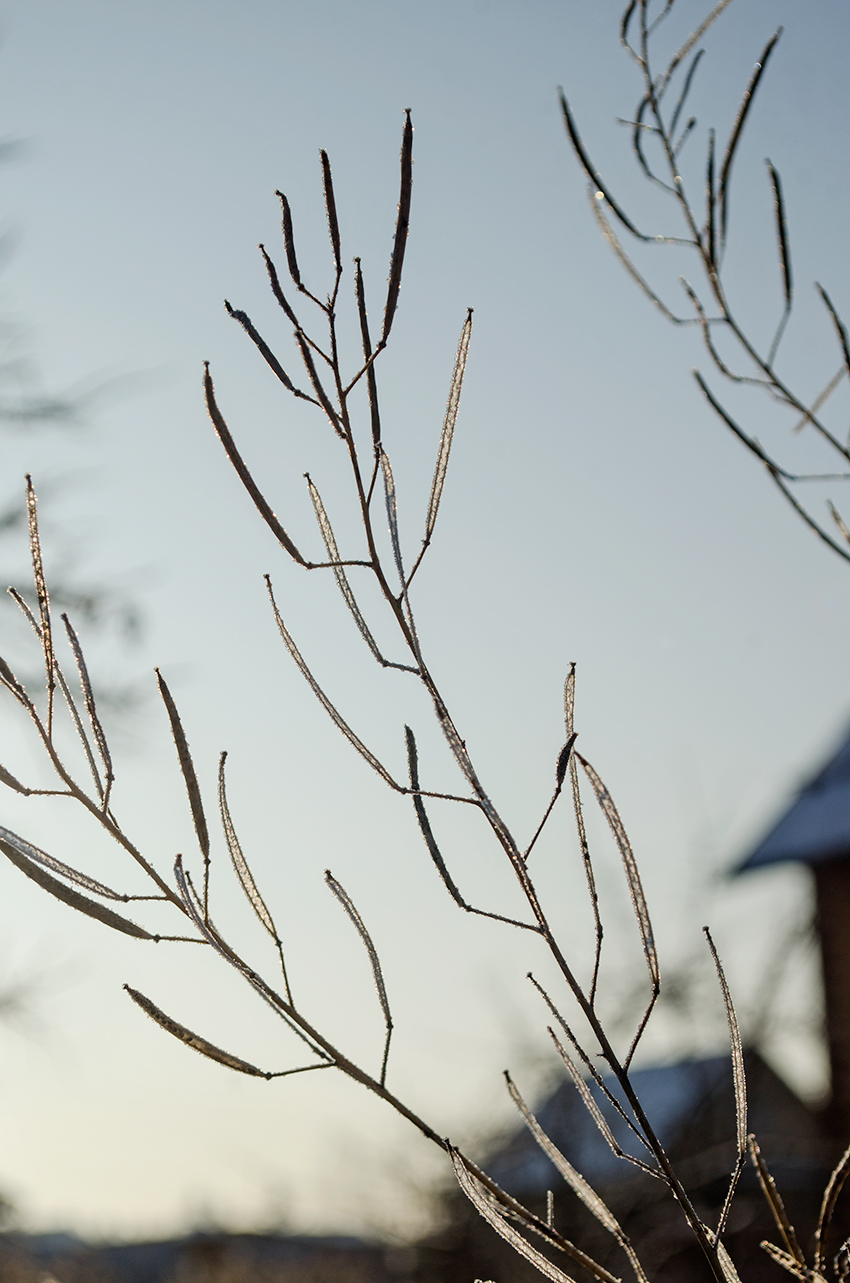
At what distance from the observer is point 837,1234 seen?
9289 millimetres

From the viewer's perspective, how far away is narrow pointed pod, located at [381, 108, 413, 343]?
2.61ft

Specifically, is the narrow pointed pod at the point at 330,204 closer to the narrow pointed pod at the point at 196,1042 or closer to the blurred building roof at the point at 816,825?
the narrow pointed pod at the point at 196,1042

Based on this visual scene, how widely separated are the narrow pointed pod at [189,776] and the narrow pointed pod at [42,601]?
0.07m

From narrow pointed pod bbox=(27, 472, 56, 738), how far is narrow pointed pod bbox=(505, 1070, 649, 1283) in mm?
481

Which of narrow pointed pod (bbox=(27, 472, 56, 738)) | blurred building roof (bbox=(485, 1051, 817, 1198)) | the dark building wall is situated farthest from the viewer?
blurred building roof (bbox=(485, 1051, 817, 1198))

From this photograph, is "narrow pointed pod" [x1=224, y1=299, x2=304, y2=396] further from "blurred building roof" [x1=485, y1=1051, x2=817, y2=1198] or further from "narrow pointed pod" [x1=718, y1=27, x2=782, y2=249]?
"blurred building roof" [x1=485, y1=1051, x2=817, y2=1198]

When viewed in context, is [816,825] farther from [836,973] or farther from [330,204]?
[330,204]

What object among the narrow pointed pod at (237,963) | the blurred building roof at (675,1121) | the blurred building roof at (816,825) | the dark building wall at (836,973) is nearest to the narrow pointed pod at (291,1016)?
the narrow pointed pod at (237,963)

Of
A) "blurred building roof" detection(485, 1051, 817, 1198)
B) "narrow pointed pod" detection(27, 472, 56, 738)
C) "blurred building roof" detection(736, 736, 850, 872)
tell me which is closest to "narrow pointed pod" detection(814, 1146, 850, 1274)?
"narrow pointed pod" detection(27, 472, 56, 738)

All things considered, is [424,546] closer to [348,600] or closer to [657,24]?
[348,600]

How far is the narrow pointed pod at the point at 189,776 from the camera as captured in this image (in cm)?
80

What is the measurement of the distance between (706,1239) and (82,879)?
0.55 metres

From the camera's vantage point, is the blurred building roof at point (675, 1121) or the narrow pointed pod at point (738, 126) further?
the blurred building roof at point (675, 1121)

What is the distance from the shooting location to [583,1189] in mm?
913
